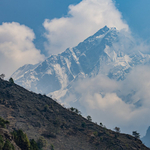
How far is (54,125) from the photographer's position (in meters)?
146

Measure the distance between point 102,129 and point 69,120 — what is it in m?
25.3

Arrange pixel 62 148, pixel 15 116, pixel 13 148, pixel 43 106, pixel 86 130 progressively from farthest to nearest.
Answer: pixel 43 106 < pixel 86 130 < pixel 15 116 < pixel 62 148 < pixel 13 148

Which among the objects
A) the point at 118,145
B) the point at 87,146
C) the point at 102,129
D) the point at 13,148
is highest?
the point at 102,129

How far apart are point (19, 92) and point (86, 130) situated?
62.2 meters

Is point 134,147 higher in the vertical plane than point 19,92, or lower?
lower

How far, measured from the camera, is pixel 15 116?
449 feet

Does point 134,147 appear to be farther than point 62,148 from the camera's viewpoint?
Yes

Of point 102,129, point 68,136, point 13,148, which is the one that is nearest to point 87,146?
point 68,136

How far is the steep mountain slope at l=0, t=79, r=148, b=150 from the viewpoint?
130 meters

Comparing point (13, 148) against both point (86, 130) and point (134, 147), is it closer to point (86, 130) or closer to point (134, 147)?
point (86, 130)

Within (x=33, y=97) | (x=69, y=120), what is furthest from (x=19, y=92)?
(x=69, y=120)

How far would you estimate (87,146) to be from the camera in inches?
5177

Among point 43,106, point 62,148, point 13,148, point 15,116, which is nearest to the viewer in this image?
point 13,148

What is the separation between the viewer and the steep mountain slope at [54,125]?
13050cm
